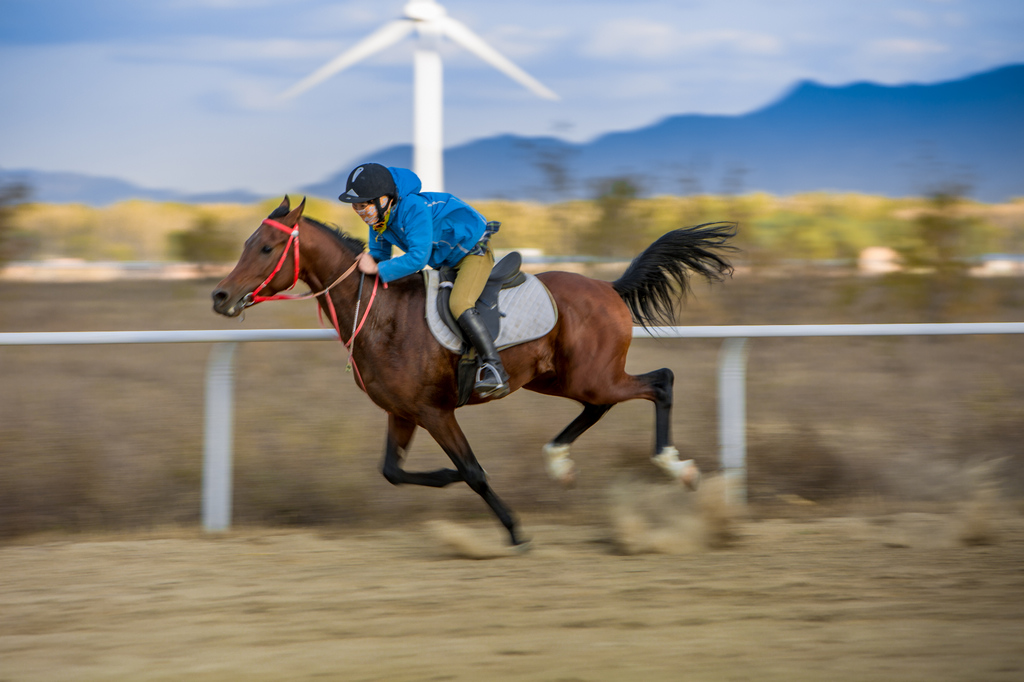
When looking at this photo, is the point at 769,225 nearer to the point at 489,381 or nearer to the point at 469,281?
the point at 469,281

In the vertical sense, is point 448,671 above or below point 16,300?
below

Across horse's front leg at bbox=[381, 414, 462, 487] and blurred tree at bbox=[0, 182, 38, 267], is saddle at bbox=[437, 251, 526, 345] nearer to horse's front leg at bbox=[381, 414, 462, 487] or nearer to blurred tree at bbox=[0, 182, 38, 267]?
horse's front leg at bbox=[381, 414, 462, 487]

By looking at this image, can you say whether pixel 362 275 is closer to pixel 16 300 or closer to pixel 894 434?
pixel 894 434

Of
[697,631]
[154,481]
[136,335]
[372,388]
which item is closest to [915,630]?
[697,631]

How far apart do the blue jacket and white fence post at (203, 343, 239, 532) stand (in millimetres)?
1130

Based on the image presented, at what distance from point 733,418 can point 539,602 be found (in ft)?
6.40

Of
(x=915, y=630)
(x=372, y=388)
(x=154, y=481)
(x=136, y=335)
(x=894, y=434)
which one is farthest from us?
(x=894, y=434)

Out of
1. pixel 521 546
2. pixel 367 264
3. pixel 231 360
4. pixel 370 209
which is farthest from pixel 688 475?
pixel 231 360

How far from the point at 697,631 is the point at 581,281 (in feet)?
6.82

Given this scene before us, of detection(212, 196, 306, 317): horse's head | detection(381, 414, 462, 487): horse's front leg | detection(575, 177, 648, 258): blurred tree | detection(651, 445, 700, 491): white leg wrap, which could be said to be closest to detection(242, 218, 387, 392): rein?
detection(212, 196, 306, 317): horse's head

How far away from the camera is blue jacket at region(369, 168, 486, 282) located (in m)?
4.28

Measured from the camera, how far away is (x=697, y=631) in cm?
339

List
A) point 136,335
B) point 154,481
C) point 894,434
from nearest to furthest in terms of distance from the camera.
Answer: point 136,335
point 154,481
point 894,434

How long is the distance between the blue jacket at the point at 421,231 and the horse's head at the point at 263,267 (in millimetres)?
439
